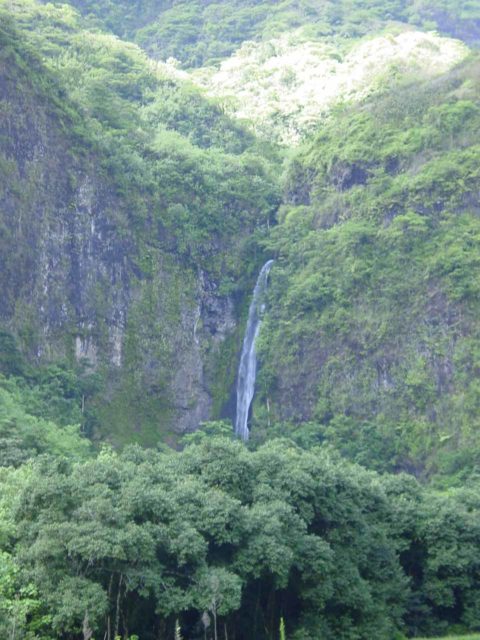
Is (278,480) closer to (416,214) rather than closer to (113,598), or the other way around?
(113,598)

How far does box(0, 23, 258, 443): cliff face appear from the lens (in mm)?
41188

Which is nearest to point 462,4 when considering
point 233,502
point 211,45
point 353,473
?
point 211,45

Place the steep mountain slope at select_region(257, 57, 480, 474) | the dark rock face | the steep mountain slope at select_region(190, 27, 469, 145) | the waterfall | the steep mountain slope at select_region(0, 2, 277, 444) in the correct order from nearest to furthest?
the steep mountain slope at select_region(257, 57, 480, 474), the dark rock face, the steep mountain slope at select_region(0, 2, 277, 444), the waterfall, the steep mountain slope at select_region(190, 27, 469, 145)

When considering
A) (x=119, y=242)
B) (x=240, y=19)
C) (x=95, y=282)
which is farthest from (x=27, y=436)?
(x=240, y=19)

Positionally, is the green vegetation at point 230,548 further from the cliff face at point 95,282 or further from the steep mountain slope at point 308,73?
the steep mountain slope at point 308,73

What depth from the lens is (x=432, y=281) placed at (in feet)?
135

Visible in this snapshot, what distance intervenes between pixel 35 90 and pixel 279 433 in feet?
57.6

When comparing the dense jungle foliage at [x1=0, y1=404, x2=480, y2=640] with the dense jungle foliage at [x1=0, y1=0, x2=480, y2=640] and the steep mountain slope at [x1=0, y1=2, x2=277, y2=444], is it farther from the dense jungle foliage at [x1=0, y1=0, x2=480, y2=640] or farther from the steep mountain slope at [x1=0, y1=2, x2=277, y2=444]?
the steep mountain slope at [x1=0, y1=2, x2=277, y2=444]

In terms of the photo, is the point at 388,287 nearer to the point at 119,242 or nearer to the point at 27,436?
the point at 119,242

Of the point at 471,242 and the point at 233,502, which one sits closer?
the point at 233,502

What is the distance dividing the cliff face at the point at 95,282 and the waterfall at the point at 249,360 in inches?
32.2

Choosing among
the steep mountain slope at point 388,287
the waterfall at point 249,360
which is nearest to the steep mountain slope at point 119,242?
the waterfall at point 249,360

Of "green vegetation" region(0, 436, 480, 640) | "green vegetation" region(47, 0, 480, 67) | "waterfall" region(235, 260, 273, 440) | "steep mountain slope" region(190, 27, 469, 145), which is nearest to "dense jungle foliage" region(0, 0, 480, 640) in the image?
"green vegetation" region(0, 436, 480, 640)

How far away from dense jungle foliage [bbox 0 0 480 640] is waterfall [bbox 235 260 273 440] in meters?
0.50
